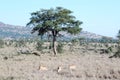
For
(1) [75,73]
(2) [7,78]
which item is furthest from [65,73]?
(2) [7,78]

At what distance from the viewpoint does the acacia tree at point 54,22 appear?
5184 cm

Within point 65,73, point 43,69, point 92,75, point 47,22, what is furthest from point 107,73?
point 47,22

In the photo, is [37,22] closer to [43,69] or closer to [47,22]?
[47,22]

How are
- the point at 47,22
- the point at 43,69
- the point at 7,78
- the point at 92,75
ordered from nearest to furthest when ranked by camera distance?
the point at 7,78, the point at 92,75, the point at 43,69, the point at 47,22

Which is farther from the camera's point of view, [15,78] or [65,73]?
[65,73]

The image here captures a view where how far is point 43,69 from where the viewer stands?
2555 centimetres

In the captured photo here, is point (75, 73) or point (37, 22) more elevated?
point (37, 22)

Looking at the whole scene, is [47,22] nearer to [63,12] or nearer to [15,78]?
[63,12]

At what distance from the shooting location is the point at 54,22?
52.0 metres

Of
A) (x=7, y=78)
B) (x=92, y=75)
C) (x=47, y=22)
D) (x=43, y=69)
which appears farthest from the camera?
(x=47, y=22)

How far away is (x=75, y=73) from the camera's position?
22.9m

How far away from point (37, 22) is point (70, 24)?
15.3 ft

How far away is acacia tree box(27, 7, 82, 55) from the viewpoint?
51.8 meters

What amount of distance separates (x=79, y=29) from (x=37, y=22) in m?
5.87
